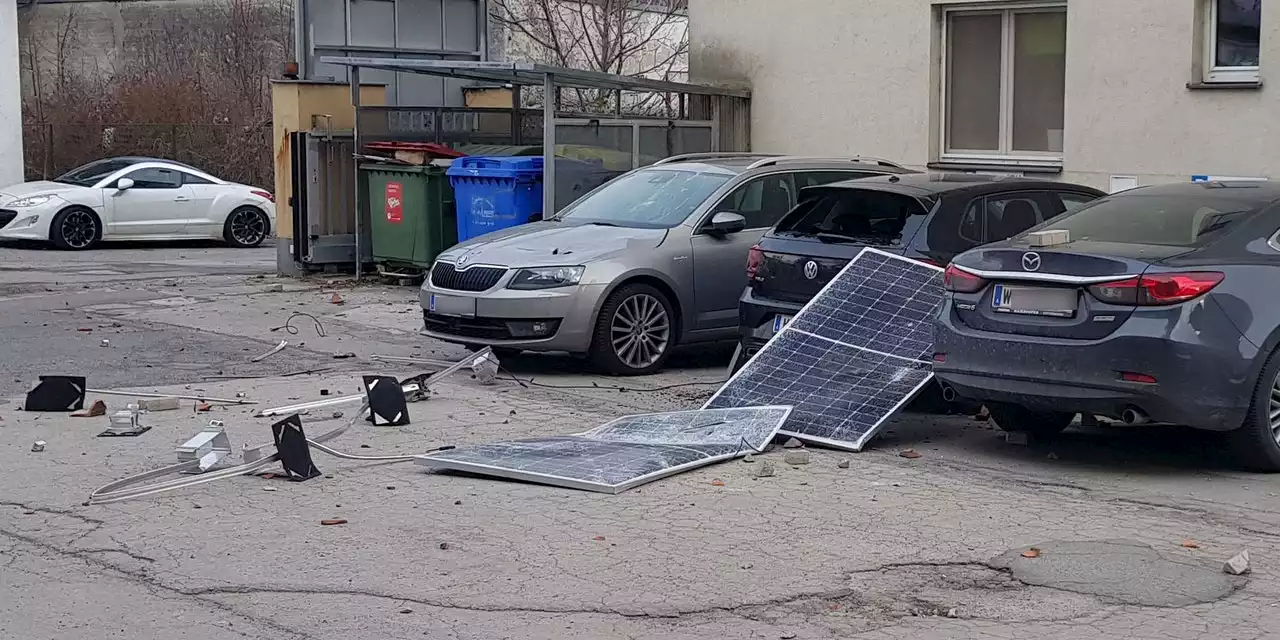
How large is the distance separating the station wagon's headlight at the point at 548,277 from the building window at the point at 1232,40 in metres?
6.26

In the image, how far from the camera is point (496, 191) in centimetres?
1567

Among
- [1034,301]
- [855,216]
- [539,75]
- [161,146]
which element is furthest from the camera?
[161,146]

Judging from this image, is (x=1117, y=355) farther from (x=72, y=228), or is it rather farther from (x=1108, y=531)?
(x=72, y=228)

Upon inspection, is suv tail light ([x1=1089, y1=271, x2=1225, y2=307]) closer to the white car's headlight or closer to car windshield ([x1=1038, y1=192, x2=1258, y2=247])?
car windshield ([x1=1038, y1=192, x2=1258, y2=247])

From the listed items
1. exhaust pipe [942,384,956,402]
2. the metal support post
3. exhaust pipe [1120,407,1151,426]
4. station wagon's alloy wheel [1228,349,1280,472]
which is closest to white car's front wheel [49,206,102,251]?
the metal support post

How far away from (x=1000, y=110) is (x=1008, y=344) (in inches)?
311

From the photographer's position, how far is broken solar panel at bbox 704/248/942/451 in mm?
8789

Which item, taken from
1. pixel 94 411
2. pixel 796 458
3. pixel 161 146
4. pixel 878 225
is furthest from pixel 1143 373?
pixel 161 146

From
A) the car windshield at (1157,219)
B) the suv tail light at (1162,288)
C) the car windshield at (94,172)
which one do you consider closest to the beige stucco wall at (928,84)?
the car windshield at (1157,219)

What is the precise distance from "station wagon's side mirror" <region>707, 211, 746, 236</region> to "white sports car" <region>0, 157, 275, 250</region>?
44.4ft

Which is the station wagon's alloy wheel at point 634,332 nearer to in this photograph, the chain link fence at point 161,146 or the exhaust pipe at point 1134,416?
the exhaust pipe at point 1134,416

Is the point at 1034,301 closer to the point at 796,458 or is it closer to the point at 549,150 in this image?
the point at 796,458

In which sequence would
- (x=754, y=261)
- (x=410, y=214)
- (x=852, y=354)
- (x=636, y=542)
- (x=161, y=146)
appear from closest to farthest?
(x=636, y=542) → (x=852, y=354) → (x=754, y=261) → (x=410, y=214) → (x=161, y=146)

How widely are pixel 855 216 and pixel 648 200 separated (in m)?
2.60
